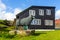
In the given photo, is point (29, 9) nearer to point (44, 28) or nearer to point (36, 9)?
point (36, 9)

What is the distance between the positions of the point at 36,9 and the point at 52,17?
4271mm

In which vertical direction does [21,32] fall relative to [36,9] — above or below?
below

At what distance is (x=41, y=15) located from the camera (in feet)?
154

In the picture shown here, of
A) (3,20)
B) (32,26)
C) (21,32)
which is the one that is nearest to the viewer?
(21,32)

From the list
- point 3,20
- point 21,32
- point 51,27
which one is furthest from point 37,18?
point 21,32

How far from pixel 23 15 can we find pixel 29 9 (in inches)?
76.3

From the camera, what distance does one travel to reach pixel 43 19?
47.2m

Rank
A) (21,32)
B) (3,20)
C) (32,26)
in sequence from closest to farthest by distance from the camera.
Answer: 1. (21,32)
2. (3,20)
3. (32,26)

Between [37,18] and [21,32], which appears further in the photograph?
[37,18]

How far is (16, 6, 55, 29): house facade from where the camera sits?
150ft

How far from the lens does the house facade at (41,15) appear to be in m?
45.8

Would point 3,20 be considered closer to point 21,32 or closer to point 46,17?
point 46,17

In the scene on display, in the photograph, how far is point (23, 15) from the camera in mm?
45500

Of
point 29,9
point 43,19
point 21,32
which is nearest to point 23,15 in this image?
point 29,9
